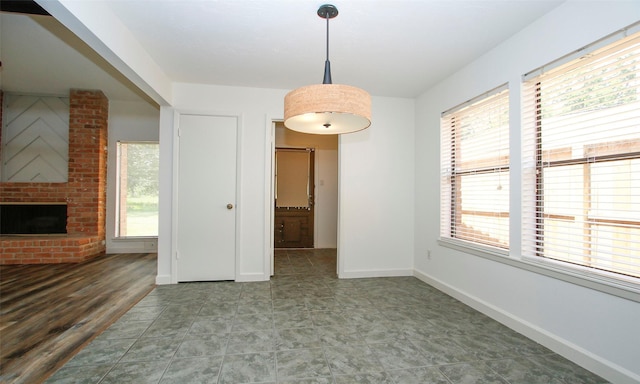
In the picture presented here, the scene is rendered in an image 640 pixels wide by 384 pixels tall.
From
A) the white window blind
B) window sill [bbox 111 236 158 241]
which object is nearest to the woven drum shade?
the white window blind

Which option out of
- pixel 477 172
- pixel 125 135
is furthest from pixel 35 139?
pixel 477 172

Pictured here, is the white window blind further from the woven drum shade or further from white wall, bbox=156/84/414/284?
white wall, bbox=156/84/414/284

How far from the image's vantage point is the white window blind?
65.9 inches

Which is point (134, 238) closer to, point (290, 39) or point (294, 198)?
point (294, 198)

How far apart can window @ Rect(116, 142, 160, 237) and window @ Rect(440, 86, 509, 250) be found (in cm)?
491

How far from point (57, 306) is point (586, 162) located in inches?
182

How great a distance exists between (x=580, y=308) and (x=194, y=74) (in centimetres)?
408

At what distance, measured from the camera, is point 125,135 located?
5.04 m

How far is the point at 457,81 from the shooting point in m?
3.09

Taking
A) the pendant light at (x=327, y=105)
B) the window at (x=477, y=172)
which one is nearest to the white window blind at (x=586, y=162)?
the window at (x=477, y=172)

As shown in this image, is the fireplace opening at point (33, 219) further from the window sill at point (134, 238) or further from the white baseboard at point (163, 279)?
the white baseboard at point (163, 279)

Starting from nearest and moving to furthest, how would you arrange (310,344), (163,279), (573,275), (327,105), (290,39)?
(327,105), (573,275), (310,344), (290,39), (163,279)

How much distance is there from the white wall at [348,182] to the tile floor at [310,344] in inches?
26.1

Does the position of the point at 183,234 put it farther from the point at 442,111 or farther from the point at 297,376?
the point at 442,111
